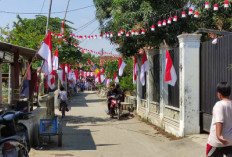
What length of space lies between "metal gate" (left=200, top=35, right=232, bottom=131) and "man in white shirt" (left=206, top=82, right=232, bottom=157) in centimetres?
355

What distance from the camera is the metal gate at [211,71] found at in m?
7.92

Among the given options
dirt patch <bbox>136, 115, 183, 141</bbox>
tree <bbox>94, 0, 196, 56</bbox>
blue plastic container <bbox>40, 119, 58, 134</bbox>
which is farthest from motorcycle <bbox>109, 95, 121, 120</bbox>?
blue plastic container <bbox>40, 119, 58, 134</bbox>

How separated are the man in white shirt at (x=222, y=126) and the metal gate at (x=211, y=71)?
140 inches

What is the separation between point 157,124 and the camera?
12414mm

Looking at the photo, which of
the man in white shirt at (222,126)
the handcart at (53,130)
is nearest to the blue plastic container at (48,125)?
the handcart at (53,130)

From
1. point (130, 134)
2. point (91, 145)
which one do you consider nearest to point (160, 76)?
point (130, 134)

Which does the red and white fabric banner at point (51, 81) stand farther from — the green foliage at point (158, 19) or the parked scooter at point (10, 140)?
the parked scooter at point (10, 140)

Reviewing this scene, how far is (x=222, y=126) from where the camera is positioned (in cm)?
432

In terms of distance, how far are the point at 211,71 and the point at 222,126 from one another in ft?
15.6

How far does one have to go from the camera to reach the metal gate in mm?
7922

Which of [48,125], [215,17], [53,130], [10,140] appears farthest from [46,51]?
[215,17]

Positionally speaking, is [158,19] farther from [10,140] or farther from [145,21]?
[10,140]

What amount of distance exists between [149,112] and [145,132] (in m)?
2.46

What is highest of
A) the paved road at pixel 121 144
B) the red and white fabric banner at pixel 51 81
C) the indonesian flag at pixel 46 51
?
the indonesian flag at pixel 46 51
